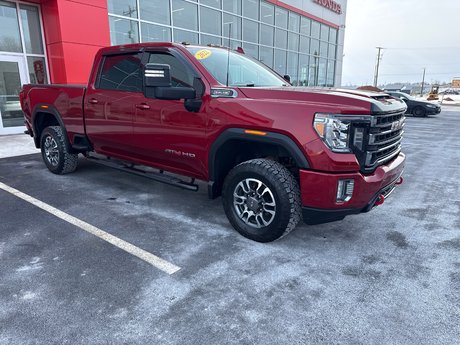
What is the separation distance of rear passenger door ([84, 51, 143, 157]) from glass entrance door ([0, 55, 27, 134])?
7355 millimetres

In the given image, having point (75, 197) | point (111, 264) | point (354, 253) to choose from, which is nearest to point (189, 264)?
point (111, 264)

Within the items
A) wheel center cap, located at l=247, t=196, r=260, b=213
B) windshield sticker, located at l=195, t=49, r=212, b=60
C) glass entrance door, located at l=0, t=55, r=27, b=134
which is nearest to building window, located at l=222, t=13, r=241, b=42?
glass entrance door, located at l=0, t=55, r=27, b=134

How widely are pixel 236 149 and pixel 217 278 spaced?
148 cm

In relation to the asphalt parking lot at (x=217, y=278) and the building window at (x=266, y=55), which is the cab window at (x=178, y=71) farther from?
the building window at (x=266, y=55)

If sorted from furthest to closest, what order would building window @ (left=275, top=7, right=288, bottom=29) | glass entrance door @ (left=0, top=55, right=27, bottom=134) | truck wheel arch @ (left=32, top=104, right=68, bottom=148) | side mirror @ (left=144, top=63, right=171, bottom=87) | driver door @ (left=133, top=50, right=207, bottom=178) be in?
building window @ (left=275, top=7, right=288, bottom=29), glass entrance door @ (left=0, top=55, right=27, bottom=134), truck wheel arch @ (left=32, top=104, right=68, bottom=148), driver door @ (left=133, top=50, right=207, bottom=178), side mirror @ (left=144, top=63, right=171, bottom=87)

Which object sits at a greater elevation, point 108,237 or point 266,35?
point 266,35

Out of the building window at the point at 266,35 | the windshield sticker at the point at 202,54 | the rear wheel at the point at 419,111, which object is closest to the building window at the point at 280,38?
the building window at the point at 266,35

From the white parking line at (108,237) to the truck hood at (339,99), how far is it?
180 cm

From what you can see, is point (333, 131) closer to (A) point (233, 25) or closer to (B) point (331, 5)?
(A) point (233, 25)

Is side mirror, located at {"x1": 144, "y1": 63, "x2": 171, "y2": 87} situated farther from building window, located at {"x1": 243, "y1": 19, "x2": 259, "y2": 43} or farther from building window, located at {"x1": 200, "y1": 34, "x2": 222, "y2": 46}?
building window, located at {"x1": 243, "y1": 19, "x2": 259, "y2": 43}

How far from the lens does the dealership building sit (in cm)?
1027

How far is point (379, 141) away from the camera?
3.13 metres

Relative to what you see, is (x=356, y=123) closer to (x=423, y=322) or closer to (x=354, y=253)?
(x=354, y=253)

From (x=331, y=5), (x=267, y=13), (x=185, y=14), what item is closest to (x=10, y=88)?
(x=185, y=14)
